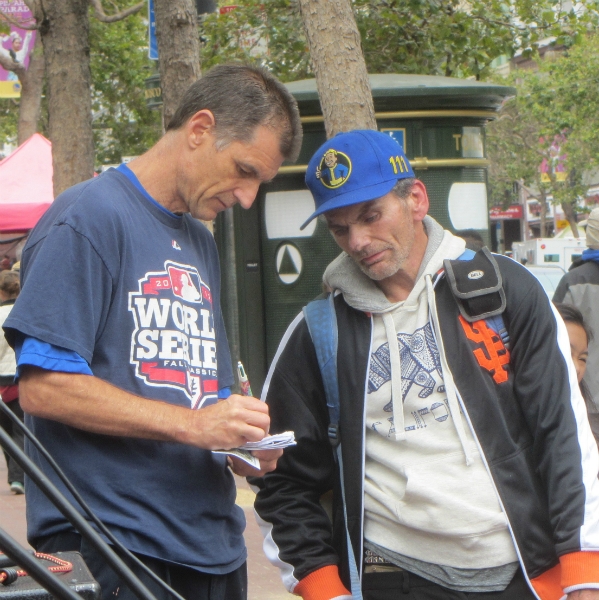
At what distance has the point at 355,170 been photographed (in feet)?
8.73

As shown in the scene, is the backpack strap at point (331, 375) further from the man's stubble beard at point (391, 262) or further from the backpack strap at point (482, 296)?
the backpack strap at point (482, 296)

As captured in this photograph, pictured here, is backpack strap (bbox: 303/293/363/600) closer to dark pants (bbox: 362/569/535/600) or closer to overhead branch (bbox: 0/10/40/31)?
dark pants (bbox: 362/569/535/600)

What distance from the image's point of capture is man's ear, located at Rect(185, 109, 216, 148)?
8.14ft

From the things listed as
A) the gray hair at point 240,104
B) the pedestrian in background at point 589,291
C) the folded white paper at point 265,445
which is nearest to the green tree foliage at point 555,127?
the pedestrian in background at point 589,291

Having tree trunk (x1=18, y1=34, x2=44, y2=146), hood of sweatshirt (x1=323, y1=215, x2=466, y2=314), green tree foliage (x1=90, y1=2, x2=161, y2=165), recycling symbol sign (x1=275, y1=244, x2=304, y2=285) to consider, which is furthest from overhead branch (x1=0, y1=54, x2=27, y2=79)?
hood of sweatshirt (x1=323, y1=215, x2=466, y2=314)

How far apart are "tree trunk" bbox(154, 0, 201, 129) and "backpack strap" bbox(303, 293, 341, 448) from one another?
14.3 feet

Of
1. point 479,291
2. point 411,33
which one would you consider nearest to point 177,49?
point 411,33

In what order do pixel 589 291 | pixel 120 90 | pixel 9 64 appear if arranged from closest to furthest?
pixel 589 291 → pixel 9 64 → pixel 120 90

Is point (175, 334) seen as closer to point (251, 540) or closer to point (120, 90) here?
point (251, 540)

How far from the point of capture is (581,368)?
4.26 metres

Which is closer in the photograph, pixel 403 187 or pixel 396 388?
pixel 396 388

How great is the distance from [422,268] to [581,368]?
1886 millimetres

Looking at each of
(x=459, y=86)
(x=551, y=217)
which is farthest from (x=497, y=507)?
(x=551, y=217)

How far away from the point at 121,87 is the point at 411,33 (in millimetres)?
15294
